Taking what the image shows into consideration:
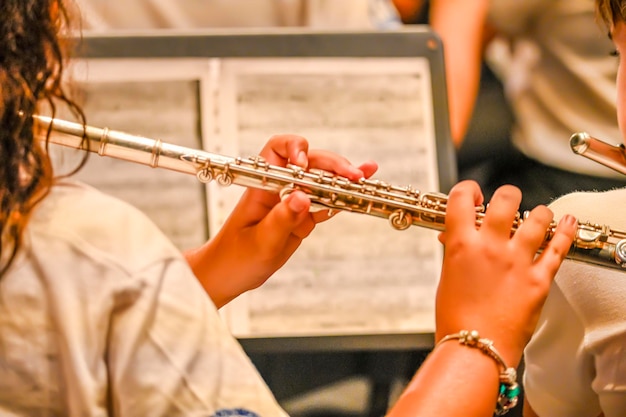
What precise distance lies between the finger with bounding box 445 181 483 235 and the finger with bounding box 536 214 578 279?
67 mm

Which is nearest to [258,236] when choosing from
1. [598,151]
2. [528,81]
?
[598,151]

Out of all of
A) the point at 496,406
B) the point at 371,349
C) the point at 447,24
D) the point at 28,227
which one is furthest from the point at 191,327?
the point at 447,24

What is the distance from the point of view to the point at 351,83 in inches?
50.1

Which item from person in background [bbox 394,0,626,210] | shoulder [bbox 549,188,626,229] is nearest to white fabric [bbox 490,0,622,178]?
person in background [bbox 394,0,626,210]

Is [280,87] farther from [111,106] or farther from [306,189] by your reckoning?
[306,189]

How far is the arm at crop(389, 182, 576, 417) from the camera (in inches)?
24.0

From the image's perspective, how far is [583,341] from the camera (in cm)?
90

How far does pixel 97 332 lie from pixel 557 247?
1.26ft

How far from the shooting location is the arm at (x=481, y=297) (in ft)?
2.00

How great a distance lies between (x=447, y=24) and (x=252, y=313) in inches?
26.5

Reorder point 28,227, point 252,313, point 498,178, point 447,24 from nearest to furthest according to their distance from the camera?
point 28,227 < point 252,313 < point 498,178 < point 447,24

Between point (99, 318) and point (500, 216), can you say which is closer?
point (99, 318)

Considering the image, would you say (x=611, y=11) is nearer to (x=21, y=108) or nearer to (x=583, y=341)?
(x=583, y=341)

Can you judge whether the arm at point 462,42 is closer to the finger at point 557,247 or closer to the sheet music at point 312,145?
the sheet music at point 312,145
